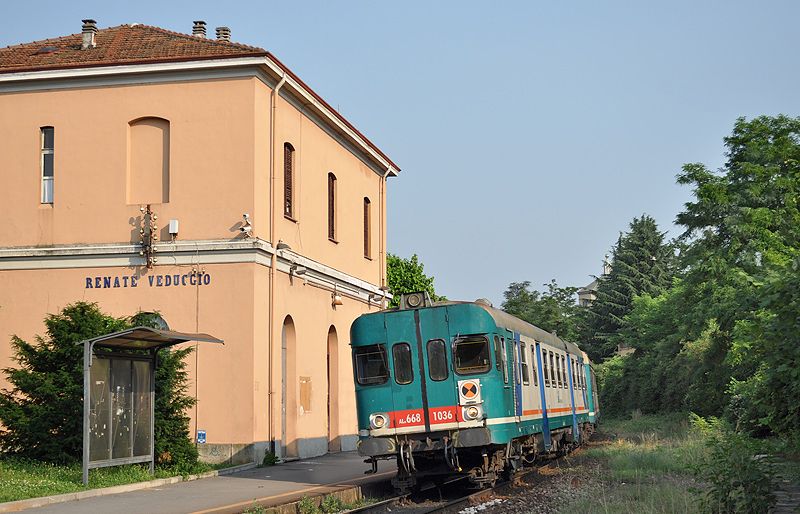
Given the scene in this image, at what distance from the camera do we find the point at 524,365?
1770cm

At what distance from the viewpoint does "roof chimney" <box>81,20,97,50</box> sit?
2419cm

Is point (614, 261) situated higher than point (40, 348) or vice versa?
point (614, 261)

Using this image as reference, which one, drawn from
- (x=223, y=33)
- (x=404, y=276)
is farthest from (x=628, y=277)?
(x=223, y=33)

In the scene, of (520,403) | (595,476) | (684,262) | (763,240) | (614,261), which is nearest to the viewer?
Answer: (520,403)

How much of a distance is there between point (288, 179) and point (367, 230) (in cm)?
791

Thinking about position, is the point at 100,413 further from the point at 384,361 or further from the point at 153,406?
the point at 384,361

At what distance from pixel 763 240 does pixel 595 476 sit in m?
17.1

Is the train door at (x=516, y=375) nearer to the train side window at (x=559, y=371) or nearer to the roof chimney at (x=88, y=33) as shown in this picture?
the train side window at (x=559, y=371)

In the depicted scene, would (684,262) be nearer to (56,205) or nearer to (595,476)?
(595,476)

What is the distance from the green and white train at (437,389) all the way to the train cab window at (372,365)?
2 centimetres

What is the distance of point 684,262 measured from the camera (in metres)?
36.8

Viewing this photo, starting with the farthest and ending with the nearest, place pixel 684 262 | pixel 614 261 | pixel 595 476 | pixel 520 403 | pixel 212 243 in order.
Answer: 1. pixel 614 261
2. pixel 684 262
3. pixel 212 243
4. pixel 595 476
5. pixel 520 403

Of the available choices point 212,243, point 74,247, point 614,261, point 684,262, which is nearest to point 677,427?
point 684,262

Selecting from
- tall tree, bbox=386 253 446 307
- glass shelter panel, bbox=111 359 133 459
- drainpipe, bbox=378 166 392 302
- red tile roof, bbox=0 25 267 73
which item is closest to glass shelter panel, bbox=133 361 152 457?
glass shelter panel, bbox=111 359 133 459
